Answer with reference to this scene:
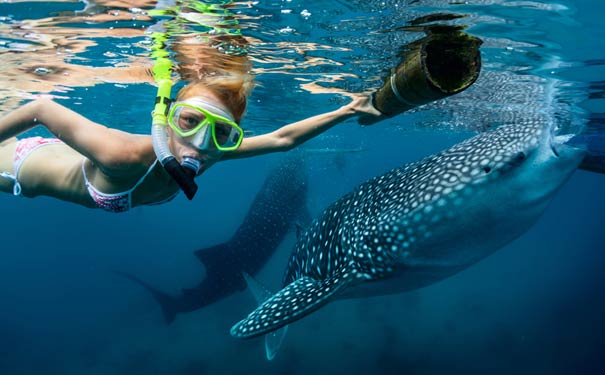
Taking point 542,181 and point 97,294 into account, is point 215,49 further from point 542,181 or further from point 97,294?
point 97,294

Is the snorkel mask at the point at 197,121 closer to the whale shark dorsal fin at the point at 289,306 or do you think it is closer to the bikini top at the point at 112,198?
the bikini top at the point at 112,198

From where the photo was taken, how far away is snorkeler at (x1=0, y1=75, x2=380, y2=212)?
377 centimetres

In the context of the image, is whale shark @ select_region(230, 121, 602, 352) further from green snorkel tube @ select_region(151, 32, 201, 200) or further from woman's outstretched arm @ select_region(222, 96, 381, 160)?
green snorkel tube @ select_region(151, 32, 201, 200)

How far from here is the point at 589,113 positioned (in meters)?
12.2

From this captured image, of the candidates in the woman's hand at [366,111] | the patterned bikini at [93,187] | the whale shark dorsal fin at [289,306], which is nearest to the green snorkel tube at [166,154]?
the patterned bikini at [93,187]

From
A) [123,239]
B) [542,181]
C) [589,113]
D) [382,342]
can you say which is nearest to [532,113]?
[589,113]

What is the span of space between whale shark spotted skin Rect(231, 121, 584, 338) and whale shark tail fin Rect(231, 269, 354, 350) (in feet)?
0.04

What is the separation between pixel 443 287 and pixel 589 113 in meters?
9.81

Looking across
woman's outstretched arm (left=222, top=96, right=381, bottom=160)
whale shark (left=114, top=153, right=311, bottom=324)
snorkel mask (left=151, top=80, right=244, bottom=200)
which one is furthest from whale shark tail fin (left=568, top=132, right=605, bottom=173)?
whale shark (left=114, top=153, right=311, bottom=324)

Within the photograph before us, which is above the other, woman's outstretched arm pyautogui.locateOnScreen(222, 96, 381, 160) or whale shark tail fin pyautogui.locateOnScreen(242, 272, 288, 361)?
woman's outstretched arm pyautogui.locateOnScreen(222, 96, 381, 160)

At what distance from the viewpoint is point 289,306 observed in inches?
164

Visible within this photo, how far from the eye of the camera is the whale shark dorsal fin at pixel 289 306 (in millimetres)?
3994

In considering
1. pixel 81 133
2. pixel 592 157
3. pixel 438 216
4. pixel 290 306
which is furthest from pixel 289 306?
pixel 592 157

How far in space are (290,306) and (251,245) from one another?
6529 millimetres
